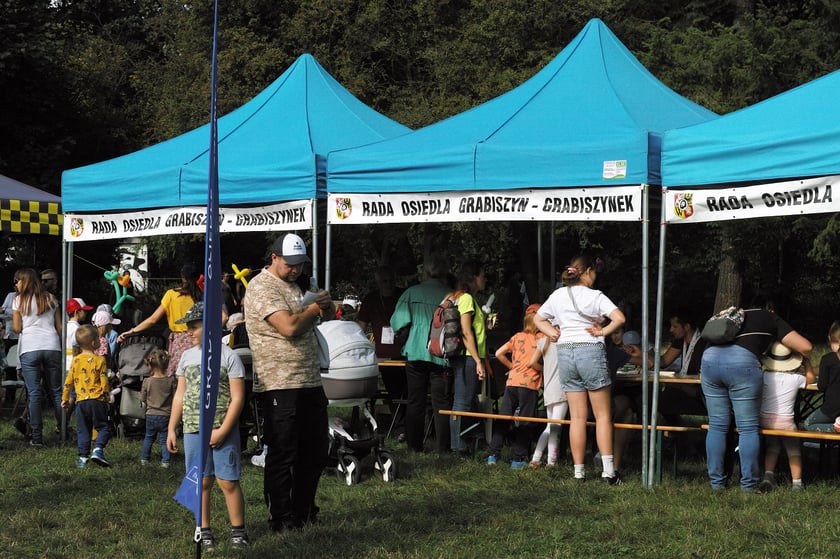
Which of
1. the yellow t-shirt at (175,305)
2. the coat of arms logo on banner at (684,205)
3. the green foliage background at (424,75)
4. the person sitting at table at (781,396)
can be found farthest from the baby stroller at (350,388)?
the green foliage background at (424,75)

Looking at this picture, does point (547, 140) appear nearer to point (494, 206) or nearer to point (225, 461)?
point (494, 206)

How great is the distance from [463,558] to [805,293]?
28.7 metres

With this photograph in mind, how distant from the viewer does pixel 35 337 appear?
10.6 meters

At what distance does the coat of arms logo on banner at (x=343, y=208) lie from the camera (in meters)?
9.83

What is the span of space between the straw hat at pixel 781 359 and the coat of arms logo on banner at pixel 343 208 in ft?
12.0

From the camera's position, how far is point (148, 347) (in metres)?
10.4

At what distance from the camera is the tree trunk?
24.3 meters

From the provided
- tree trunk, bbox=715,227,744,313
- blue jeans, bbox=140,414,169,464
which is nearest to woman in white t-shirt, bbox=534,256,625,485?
blue jeans, bbox=140,414,169,464

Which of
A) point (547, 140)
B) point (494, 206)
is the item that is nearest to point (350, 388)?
point (494, 206)

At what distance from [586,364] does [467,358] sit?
164 centimetres

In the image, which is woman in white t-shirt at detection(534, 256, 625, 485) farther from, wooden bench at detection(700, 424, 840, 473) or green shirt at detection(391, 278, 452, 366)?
green shirt at detection(391, 278, 452, 366)

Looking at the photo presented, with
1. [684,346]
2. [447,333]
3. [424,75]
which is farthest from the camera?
[424,75]

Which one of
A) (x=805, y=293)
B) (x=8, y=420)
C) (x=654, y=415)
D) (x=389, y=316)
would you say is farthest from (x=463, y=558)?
(x=805, y=293)

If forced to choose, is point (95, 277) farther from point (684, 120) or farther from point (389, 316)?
point (684, 120)
